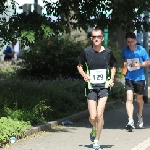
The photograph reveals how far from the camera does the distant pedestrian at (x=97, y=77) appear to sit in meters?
9.37

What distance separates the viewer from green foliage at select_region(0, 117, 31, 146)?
391 inches

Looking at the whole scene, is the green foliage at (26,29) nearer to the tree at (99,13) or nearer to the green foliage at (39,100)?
the tree at (99,13)

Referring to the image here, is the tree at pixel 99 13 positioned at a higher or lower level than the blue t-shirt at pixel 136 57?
higher

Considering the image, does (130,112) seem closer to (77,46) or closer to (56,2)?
(56,2)

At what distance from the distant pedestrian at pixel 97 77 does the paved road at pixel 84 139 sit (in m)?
0.63

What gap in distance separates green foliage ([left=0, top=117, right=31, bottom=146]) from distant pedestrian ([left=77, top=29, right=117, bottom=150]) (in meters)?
1.48

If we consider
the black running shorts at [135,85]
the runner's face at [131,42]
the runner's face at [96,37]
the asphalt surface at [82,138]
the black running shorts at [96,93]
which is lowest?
the asphalt surface at [82,138]

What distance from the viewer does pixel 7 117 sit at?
1136cm

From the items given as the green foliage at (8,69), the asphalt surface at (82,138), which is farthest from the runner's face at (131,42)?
the green foliage at (8,69)

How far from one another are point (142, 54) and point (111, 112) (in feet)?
13.0

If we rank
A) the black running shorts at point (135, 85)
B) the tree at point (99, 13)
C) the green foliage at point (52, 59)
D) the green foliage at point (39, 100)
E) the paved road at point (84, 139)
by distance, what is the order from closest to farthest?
the paved road at point (84, 139) → the black running shorts at point (135, 85) → the green foliage at point (39, 100) → the tree at point (99, 13) → the green foliage at point (52, 59)

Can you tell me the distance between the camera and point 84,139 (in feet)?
35.6

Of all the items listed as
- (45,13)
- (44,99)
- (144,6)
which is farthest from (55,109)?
(144,6)

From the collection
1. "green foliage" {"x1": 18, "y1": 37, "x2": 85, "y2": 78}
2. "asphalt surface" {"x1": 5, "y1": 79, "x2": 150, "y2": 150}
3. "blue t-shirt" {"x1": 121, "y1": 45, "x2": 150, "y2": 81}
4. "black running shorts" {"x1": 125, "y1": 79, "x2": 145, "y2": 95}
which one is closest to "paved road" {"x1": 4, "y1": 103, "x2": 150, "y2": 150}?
"asphalt surface" {"x1": 5, "y1": 79, "x2": 150, "y2": 150}
